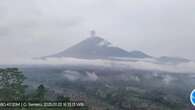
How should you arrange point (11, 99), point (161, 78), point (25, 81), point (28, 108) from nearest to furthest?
point (28, 108)
point (11, 99)
point (25, 81)
point (161, 78)

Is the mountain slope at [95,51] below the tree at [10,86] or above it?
above

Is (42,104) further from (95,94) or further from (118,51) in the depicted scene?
(118,51)

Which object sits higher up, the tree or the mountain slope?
the mountain slope

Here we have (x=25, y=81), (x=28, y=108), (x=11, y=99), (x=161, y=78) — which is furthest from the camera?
(x=161, y=78)

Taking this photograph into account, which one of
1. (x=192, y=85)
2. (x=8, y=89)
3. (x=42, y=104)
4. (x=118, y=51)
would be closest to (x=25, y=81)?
(x=8, y=89)

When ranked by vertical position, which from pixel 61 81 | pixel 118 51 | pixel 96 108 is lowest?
pixel 96 108

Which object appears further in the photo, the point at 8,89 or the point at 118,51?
the point at 118,51

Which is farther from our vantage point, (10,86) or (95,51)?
(95,51)

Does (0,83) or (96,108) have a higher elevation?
(0,83)
